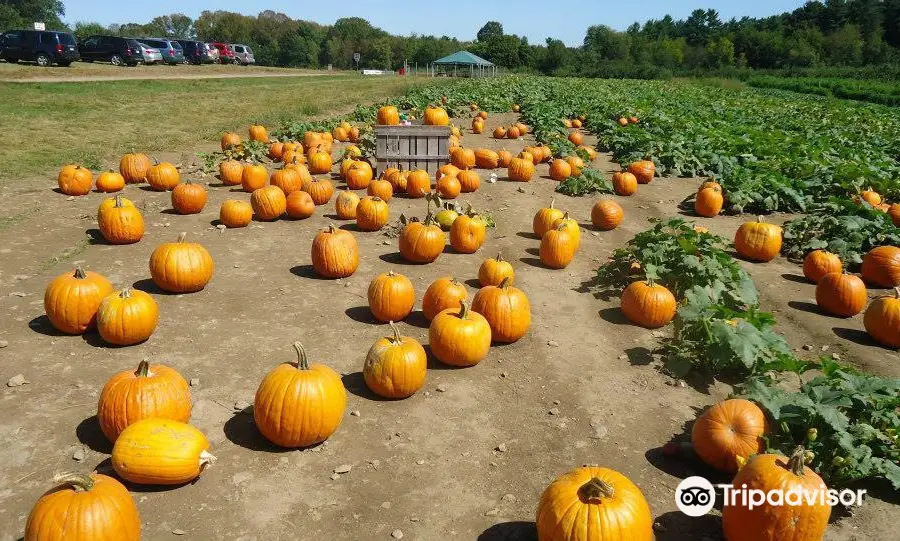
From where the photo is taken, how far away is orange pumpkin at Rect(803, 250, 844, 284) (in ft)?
27.4

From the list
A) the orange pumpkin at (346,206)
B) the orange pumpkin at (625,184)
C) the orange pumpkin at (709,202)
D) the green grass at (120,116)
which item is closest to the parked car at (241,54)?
the green grass at (120,116)

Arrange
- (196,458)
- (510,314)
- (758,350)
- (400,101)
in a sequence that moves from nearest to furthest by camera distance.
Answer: (196,458) < (758,350) < (510,314) < (400,101)

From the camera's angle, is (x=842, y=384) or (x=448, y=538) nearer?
(x=448, y=538)

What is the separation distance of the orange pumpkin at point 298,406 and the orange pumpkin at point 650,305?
356cm

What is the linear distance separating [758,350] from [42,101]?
24073 millimetres

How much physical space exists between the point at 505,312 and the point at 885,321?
162 inches

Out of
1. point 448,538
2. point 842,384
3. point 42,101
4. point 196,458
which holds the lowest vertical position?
point 448,538

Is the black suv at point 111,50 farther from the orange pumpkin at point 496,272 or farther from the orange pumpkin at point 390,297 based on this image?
the orange pumpkin at point 390,297

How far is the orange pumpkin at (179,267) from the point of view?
6.86 metres

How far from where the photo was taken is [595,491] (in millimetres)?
3445

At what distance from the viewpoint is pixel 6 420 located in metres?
4.63

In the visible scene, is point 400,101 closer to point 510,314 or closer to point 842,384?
point 510,314

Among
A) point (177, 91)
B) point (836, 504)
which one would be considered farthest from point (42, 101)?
point (836, 504)

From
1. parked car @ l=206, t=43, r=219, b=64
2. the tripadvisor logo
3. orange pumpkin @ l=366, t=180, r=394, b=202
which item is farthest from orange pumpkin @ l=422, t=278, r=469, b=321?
parked car @ l=206, t=43, r=219, b=64
